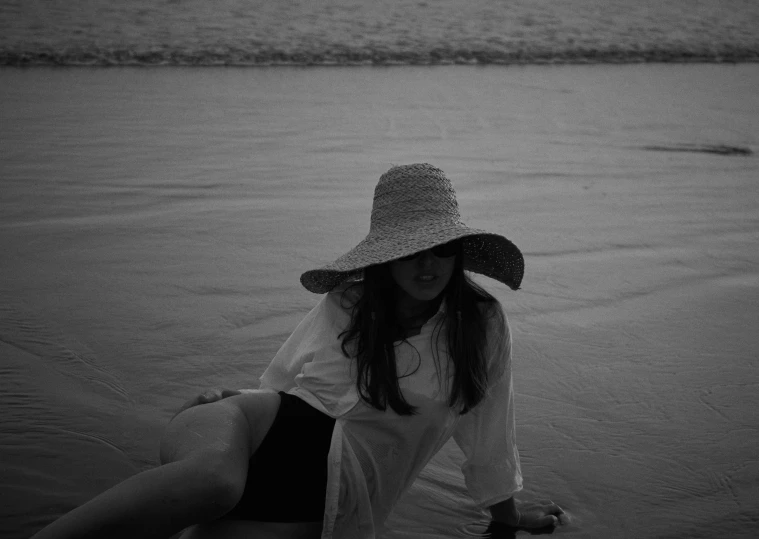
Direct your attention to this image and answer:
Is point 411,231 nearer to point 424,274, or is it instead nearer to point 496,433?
point 424,274

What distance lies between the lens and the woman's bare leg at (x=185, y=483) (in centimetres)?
178

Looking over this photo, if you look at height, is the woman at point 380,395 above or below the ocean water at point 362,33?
below

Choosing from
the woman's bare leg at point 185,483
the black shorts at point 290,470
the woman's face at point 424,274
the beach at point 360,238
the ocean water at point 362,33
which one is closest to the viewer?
the woman's bare leg at point 185,483

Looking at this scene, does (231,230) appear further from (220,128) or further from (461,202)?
(220,128)

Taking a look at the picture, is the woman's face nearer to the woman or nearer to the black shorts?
the woman

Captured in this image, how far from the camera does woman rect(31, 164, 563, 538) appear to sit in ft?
7.15

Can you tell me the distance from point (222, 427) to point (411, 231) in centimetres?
71

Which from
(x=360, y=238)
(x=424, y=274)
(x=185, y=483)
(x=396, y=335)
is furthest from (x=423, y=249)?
(x=360, y=238)

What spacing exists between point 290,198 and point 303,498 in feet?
12.3

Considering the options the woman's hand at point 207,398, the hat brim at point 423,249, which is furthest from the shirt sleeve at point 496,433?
the woman's hand at point 207,398

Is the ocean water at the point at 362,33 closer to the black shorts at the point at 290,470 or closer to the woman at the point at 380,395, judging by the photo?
the woman at the point at 380,395

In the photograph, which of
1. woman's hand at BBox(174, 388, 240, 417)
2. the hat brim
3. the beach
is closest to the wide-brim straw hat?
the hat brim

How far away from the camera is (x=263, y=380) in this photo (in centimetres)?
247

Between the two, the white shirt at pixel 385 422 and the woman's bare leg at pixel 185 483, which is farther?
the white shirt at pixel 385 422
